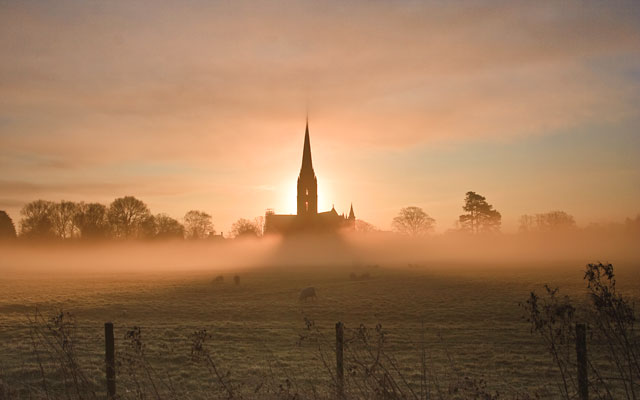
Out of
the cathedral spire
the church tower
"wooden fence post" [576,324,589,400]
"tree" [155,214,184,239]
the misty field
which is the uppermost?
the cathedral spire

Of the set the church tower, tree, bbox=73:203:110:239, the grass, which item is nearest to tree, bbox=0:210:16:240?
tree, bbox=73:203:110:239

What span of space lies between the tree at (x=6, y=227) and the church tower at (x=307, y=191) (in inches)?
2668

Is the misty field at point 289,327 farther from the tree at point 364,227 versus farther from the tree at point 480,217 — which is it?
the tree at point 364,227

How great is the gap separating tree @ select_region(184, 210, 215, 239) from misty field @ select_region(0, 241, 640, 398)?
248ft

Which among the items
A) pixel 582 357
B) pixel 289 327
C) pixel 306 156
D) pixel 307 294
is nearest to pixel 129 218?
pixel 306 156

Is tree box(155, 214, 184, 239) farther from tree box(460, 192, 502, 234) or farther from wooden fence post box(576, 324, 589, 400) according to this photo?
wooden fence post box(576, 324, 589, 400)

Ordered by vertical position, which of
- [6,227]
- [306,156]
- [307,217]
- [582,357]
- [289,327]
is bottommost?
[289,327]

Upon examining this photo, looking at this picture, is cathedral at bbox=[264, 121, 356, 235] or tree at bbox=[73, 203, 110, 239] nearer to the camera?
Result: tree at bbox=[73, 203, 110, 239]

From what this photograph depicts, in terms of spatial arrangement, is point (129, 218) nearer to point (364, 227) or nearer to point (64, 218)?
point (64, 218)

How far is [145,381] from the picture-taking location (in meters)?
11.8

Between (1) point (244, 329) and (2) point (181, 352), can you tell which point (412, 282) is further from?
(2) point (181, 352)

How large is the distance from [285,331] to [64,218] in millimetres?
95031

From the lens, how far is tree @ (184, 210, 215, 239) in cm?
11925

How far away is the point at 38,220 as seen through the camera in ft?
317
